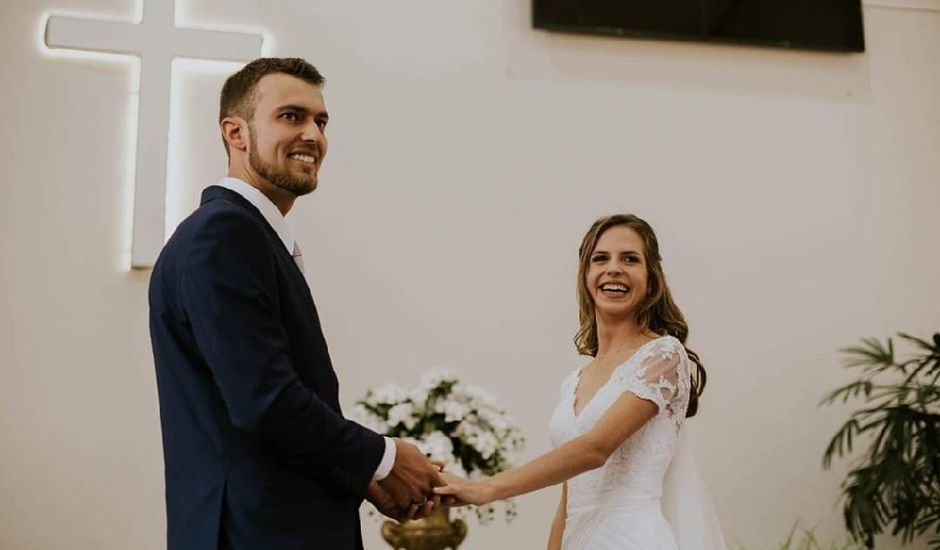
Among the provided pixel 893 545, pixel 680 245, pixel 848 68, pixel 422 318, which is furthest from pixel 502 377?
pixel 848 68

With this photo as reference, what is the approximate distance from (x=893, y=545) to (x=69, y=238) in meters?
3.99

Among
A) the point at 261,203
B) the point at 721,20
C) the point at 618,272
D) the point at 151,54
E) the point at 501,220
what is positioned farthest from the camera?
the point at 721,20

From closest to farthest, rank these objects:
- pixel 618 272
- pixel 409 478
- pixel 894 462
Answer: pixel 409 478, pixel 618 272, pixel 894 462

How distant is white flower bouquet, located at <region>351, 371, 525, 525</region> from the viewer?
2395mm

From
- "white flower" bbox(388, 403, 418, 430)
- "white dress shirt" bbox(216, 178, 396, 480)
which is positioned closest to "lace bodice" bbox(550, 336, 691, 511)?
"white flower" bbox(388, 403, 418, 430)

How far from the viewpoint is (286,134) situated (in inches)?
84.0

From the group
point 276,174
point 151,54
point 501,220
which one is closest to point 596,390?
point 276,174

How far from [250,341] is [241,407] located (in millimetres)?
119

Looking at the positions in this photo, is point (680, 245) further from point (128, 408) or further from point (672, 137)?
point (128, 408)

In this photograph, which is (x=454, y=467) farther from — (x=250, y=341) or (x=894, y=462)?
(x=894, y=462)

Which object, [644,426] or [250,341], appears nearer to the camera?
[250,341]

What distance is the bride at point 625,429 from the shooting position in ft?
8.68

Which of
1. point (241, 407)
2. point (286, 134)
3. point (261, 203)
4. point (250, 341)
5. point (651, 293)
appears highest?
point (286, 134)

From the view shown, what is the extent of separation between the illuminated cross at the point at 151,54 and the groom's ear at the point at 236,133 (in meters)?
2.07
